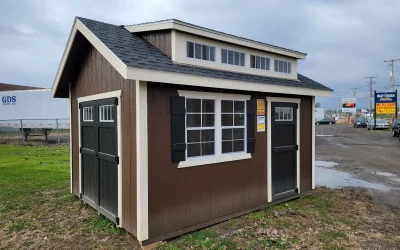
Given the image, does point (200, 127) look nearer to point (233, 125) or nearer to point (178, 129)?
point (178, 129)

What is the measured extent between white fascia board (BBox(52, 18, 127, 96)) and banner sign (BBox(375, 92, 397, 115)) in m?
37.5

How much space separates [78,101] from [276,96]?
440 cm

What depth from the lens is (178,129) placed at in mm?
4758

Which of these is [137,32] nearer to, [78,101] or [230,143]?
[78,101]

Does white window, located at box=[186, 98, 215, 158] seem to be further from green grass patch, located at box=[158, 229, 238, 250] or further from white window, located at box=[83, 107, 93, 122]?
white window, located at box=[83, 107, 93, 122]

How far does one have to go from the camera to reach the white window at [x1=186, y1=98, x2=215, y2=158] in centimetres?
496

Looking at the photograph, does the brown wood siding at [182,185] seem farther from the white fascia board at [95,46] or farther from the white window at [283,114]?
the white window at [283,114]

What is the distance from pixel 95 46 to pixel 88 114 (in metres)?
1.79

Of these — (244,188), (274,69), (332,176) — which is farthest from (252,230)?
(332,176)

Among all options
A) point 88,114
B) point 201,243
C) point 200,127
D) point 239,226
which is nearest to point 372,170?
point 239,226

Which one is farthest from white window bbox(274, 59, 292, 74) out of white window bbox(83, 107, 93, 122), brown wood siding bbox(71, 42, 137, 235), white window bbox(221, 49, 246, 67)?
white window bbox(83, 107, 93, 122)

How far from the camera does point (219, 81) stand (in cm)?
502

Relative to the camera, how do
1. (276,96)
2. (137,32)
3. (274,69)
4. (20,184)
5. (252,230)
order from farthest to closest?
(20,184) < (274,69) < (276,96) < (137,32) < (252,230)

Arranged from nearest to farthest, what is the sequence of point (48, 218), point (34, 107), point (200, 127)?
point (200, 127)
point (48, 218)
point (34, 107)
